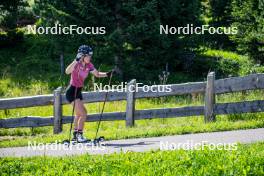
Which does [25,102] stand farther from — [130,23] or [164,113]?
[130,23]

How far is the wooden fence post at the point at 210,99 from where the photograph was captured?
12758 mm

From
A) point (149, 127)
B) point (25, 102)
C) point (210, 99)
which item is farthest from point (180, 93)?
point (25, 102)

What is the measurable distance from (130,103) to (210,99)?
6.63ft

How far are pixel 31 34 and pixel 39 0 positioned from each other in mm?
7332

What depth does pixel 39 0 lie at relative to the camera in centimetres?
2402

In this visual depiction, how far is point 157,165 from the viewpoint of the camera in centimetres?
783

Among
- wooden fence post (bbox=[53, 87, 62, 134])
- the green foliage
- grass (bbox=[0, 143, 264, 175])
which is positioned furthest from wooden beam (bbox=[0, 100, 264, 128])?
the green foliage

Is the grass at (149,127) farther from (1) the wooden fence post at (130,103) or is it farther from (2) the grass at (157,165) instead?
(2) the grass at (157,165)

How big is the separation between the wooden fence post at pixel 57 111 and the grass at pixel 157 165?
4.28 metres

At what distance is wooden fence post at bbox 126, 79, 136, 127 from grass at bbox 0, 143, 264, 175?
421 cm

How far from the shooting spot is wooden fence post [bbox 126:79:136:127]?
12.8 meters

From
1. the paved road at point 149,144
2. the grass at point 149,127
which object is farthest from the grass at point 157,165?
the grass at point 149,127

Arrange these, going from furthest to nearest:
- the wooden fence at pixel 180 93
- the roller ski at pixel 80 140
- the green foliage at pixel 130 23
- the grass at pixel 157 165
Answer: the green foliage at pixel 130 23
the wooden fence at pixel 180 93
the roller ski at pixel 80 140
the grass at pixel 157 165

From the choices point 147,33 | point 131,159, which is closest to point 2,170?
point 131,159
